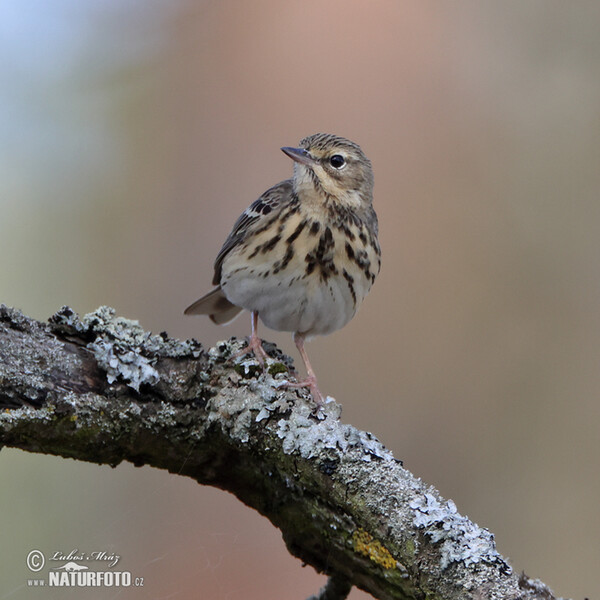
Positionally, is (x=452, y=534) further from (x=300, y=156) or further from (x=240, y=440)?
(x=300, y=156)

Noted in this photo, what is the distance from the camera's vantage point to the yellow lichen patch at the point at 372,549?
2.46 m

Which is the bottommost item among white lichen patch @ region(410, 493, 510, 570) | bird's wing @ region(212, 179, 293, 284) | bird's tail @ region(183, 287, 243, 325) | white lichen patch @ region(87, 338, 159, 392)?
white lichen patch @ region(410, 493, 510, 570)

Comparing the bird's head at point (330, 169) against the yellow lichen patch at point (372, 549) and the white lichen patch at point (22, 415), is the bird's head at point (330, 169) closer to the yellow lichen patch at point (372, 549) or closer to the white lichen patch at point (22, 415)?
the white lichen patch at point (22, 415)

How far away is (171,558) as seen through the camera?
164 inches

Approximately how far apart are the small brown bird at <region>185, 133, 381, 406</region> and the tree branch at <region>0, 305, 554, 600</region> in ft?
2.65

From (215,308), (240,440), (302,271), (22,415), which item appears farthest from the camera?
(215,308)

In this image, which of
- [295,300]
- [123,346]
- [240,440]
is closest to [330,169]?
[295,300]

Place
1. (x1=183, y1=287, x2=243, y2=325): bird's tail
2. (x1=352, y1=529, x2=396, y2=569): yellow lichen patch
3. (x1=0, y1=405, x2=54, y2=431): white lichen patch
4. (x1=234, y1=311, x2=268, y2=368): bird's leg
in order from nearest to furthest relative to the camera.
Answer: (x1=352, y1=529, x2=396, y2=569): yellow lichen patch
(x1=0, y1=405, x2=54, y2=431): white lichen patch
(x1=234, y1=311, x2=268, y2=368): bird's leg
(x1=183, y1=287, x2=243, y2=325): bird's tail

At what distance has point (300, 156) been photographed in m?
4.03

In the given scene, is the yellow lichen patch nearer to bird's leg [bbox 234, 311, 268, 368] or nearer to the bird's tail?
bird's leg [bbox 234, 311, 268, 368]

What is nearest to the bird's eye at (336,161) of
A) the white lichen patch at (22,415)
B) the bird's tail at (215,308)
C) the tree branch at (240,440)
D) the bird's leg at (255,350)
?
the bird's tail at (215,308)

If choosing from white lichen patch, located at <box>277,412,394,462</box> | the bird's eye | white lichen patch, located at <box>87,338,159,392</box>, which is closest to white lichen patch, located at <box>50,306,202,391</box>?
white lichen patch, located at <box>87,338,159,392</box>

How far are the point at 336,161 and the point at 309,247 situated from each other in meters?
0.52

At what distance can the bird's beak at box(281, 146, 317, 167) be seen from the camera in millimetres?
4020
